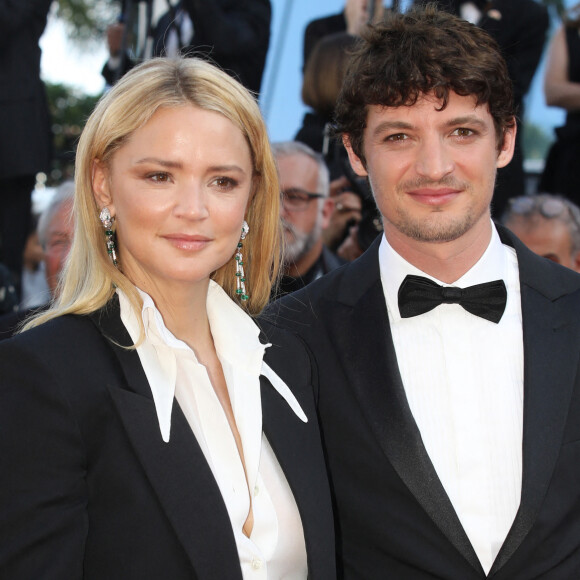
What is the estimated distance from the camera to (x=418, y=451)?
2441 mm

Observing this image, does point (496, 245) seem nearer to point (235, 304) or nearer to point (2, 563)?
point (235, 304)

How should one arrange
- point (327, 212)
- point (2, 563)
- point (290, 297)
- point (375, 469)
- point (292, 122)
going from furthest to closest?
point (292, 122), point (327, 212), point (290, 297), point (375, 469), point (2, 563)

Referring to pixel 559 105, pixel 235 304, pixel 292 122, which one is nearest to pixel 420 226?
pixel 235 304

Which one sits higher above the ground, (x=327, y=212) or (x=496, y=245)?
(x=496, y=245)

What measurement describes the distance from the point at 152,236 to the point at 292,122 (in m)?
3.88

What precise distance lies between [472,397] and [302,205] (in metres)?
2.11

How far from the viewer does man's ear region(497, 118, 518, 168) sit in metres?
2.95

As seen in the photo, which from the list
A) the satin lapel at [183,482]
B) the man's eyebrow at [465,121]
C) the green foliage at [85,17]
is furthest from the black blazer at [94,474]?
the green foliage at [85,17]

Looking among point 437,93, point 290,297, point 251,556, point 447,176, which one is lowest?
point 251,556

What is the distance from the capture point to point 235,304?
101 inches

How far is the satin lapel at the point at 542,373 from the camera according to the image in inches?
93.1

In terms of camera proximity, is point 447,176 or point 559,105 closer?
point 447,176

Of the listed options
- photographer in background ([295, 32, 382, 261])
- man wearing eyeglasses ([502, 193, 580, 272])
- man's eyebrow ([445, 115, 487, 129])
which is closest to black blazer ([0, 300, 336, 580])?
man's eyebrow ([445, 115, 487, 129])

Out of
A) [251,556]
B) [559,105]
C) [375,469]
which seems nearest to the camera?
[251,556]
